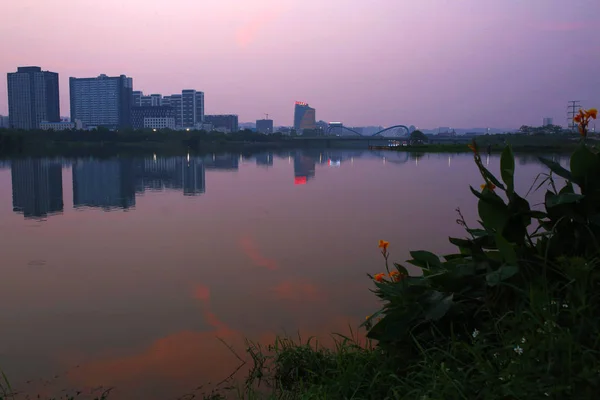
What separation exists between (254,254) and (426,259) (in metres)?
6.68

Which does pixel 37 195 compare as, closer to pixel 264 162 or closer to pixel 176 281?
pixel 176 281

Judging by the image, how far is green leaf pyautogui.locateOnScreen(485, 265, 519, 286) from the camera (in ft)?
11.9

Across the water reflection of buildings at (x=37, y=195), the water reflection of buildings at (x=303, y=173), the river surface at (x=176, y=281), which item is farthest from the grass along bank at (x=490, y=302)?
the water reflection of buildings at (x=303, y=173)

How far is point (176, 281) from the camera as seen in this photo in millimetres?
8859

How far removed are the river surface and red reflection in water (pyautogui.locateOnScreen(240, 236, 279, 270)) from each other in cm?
3

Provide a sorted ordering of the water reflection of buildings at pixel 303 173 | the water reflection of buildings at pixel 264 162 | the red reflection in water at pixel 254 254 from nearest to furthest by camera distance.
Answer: the red reflection in water at pixel 254 254 < the water reflection of buildings at pixel 303 173 < the water reflection of buildings at pixel 264 162

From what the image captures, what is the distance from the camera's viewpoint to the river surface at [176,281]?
579 centimetres

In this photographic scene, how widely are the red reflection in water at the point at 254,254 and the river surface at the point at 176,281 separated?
0.03 m

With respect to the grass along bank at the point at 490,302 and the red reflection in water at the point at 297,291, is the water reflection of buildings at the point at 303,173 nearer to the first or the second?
the red reflection in water at the point at 297,291

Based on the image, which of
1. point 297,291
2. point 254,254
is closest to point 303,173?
point 254,254

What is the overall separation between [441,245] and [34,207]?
1418 cm

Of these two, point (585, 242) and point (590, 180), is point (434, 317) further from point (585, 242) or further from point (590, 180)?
point (590, 180)

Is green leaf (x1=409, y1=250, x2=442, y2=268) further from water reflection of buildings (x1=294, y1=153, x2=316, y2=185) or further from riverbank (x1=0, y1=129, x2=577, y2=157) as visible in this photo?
riverbank (x1=0, y1=129, x2=577, y2=157)

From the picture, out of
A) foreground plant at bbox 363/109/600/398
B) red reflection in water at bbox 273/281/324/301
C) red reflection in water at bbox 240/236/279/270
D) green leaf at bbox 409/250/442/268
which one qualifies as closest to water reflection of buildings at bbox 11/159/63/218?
red reflection in water at bbox 240/236/279/270
